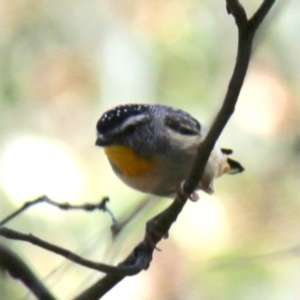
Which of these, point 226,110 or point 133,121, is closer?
point 226,110

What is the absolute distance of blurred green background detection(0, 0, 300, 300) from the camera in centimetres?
437

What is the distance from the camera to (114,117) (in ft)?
9.57

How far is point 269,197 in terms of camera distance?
15.7 ft

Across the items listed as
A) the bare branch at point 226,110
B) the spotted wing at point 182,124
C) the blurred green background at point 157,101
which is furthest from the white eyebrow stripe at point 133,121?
the blurred green background at point 157,101

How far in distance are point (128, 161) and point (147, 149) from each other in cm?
9

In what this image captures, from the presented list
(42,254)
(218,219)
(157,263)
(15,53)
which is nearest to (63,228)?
(42,254)

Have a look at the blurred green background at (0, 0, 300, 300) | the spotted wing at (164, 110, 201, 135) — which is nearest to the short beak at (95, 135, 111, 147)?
the spotted wing at (164, 110, 201, 135)

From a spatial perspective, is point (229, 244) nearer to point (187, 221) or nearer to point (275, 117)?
point (187, 221)

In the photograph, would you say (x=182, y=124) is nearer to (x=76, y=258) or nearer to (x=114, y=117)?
(x=114, y=117)

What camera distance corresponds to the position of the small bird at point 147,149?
2.86m

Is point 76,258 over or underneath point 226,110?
underneath

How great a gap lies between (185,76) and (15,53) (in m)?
1.17

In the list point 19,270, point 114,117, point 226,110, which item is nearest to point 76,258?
point 19,270

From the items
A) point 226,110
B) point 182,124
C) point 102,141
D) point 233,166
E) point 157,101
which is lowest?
point 157,101
